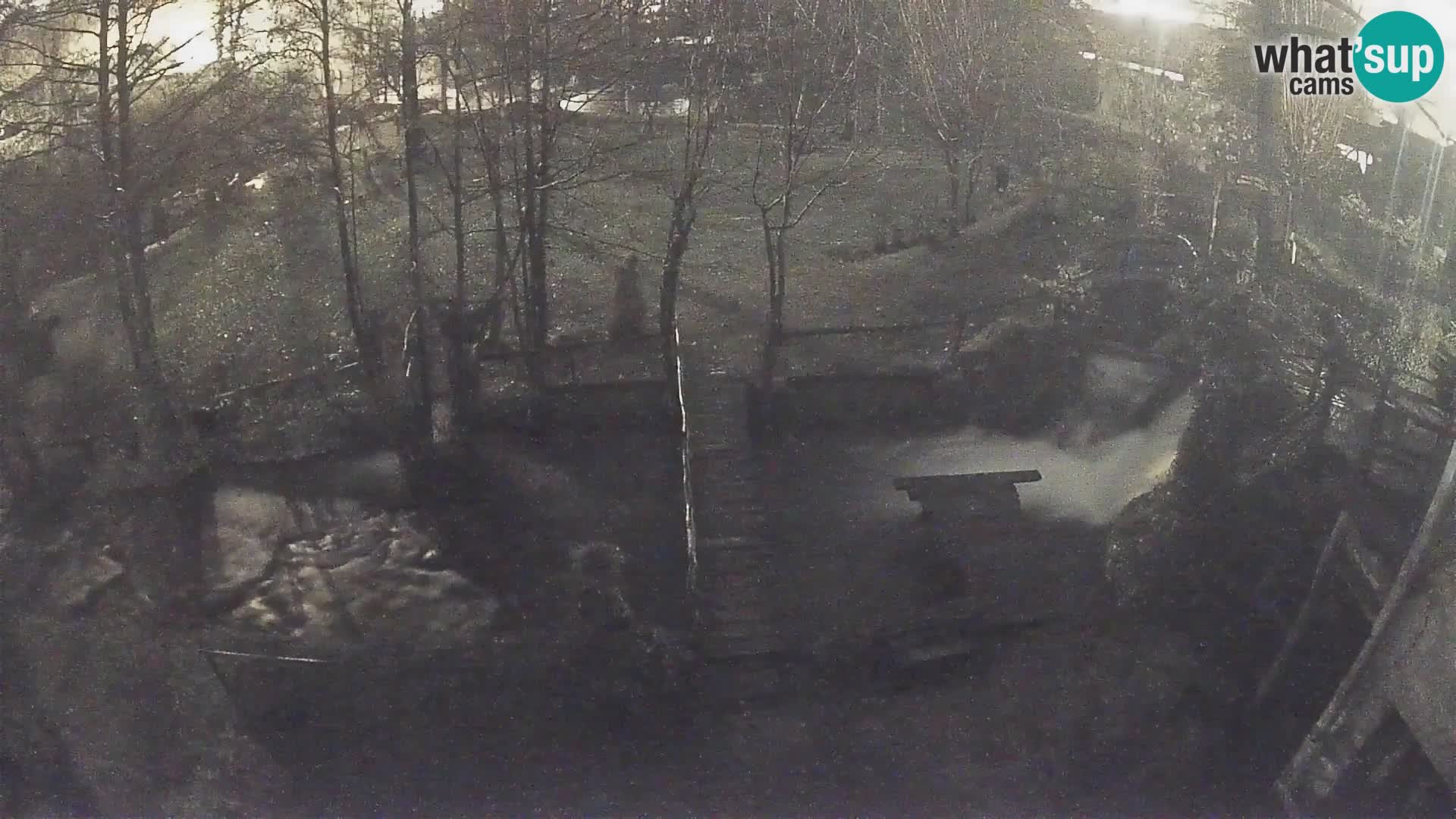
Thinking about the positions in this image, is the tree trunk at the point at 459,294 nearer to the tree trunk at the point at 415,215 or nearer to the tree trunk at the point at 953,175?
the tree trunk at the point at 415,215

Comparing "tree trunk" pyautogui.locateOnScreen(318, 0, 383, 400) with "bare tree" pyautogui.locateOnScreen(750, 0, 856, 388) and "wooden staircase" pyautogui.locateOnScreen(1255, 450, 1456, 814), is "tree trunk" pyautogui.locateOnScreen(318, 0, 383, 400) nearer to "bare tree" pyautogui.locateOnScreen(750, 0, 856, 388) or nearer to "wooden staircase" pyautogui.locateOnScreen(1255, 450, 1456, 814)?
"bare tree" pyautogui.locateOnScreen(750, 0, 856, 388)

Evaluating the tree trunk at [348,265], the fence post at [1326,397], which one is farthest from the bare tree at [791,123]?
the fence post at [1326,397]

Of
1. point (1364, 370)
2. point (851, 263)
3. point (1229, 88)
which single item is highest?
point (1229, 88)

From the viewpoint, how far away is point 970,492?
137 inches

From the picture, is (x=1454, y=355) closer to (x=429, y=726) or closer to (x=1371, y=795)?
(x=1371, y=795)

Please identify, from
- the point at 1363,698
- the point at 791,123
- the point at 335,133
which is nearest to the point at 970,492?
the point at 1363,698

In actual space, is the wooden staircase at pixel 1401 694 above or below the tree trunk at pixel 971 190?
below

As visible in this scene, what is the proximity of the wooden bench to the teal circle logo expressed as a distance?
164 centimetres

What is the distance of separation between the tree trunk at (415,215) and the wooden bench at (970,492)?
1.67 metres

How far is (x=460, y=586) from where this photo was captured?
3148 mm

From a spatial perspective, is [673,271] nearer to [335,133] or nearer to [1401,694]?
[335,133]

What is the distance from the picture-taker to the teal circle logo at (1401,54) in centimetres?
312

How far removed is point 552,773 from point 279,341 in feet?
6.39

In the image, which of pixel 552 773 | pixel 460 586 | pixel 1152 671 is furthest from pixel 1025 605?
pixel 460 586
